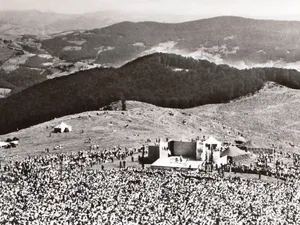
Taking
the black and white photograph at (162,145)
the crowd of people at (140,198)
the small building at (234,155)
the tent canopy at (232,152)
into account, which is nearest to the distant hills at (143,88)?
the black and white photograph at (162,145)

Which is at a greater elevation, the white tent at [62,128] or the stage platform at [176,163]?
the stage platform at [176,163]

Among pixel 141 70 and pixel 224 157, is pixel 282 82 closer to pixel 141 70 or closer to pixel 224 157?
pixel 141 70

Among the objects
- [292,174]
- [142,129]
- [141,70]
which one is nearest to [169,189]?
[292,174]

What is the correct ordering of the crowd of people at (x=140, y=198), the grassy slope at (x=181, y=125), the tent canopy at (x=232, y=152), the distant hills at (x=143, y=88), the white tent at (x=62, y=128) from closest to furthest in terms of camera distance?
the crowd of people at (x=140, y=198) → the tent canopy at (x=232, y=152) → the grassy slope at (x=181, y=125) → the white tent at (x=62, y=128) → the distant hills at (x=143, y=88)

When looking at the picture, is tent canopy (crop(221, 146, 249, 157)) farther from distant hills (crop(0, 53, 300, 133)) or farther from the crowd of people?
distant hills (crop(0, 53, 300, 133))

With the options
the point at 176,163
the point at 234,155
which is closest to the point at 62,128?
the point at 176,163

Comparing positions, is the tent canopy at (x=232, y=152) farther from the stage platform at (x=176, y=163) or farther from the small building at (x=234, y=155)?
the stage platform at (x=176, y=163)

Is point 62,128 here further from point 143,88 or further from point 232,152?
point 143,88
